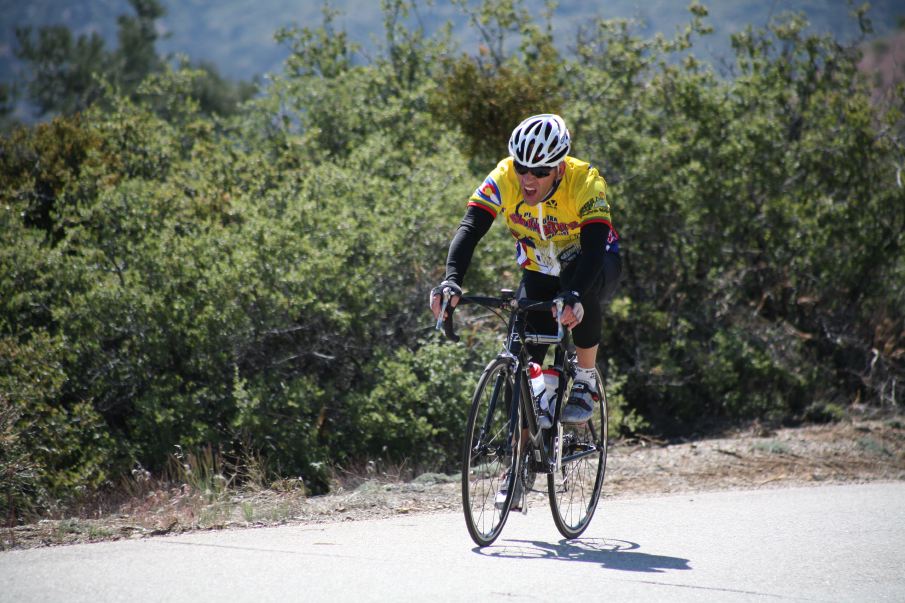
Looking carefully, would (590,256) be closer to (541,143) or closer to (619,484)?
(541,143)

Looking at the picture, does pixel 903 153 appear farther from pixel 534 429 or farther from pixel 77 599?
pixel 77 599

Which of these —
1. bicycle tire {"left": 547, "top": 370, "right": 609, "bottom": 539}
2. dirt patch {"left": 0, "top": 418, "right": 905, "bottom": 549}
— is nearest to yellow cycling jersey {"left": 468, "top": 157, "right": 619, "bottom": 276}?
bicycle tire {"left": 547, "top": 370, "right": 609, "bottom": 539}

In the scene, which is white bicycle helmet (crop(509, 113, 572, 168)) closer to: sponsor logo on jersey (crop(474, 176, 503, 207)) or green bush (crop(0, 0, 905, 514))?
sponsor logo on jersey (crop(474, 176, 503, 207))

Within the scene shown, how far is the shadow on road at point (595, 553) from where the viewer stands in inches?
210

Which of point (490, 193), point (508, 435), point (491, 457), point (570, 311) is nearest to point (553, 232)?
point (490, 193)

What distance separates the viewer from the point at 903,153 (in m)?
13.3

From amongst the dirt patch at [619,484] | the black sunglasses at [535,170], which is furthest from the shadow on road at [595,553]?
the black sunglasses at [535,170]

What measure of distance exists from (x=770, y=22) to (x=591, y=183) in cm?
955

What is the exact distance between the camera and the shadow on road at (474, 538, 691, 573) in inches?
210

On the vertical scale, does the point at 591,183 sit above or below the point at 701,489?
above

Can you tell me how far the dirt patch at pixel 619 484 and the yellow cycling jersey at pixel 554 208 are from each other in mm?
2015

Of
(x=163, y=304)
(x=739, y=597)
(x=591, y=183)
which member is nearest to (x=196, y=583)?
(x=739, y=597)

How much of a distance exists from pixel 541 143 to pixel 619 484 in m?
3.64

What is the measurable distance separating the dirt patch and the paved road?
41 cm
